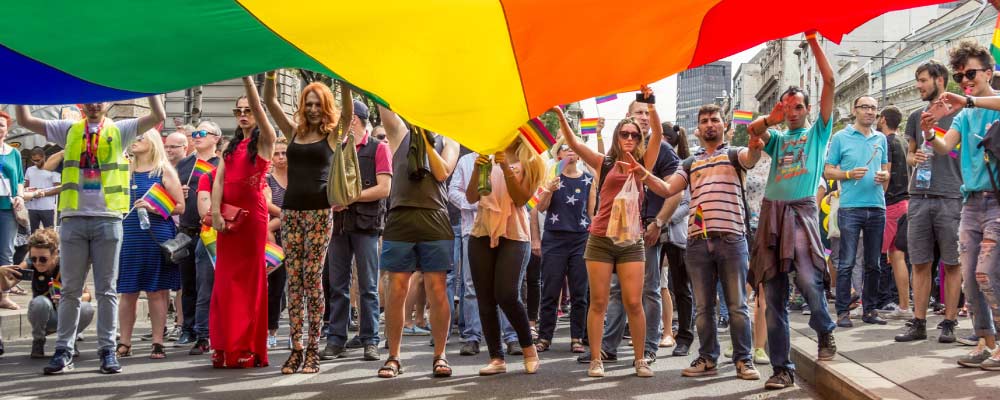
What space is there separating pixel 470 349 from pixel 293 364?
82.9 inches

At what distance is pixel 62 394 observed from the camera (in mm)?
7430

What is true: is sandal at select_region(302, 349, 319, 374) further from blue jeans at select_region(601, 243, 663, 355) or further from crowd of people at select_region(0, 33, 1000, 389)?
blue jeans at select_region(601, 243, 663, 355)

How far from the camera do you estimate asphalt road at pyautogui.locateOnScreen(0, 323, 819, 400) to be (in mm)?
7602

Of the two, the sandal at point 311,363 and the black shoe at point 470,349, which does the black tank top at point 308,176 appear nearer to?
the sandal at point 311,363

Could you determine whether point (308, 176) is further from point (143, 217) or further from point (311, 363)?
point (143, 217)

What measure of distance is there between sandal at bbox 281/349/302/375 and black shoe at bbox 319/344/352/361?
928mm

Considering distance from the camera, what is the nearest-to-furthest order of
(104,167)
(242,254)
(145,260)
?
(104,167), (242,254), (145,260)

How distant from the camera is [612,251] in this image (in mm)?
8820

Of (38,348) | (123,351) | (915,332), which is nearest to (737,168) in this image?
(915,332)

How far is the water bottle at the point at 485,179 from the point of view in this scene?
8.60 metres

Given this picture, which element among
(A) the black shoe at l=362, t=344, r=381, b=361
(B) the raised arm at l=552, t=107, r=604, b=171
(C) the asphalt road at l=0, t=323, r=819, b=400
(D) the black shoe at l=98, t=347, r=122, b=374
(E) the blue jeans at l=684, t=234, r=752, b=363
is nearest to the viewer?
(C) the asphalt road at l=0, t=323, r=819, b=400

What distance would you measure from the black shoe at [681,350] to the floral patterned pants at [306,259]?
340 centimetres

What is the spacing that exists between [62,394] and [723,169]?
492 centimetres

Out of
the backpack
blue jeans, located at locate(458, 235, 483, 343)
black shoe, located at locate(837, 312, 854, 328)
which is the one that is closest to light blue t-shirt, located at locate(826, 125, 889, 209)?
black shoe, located at locate(837, 312, 854, 328)
